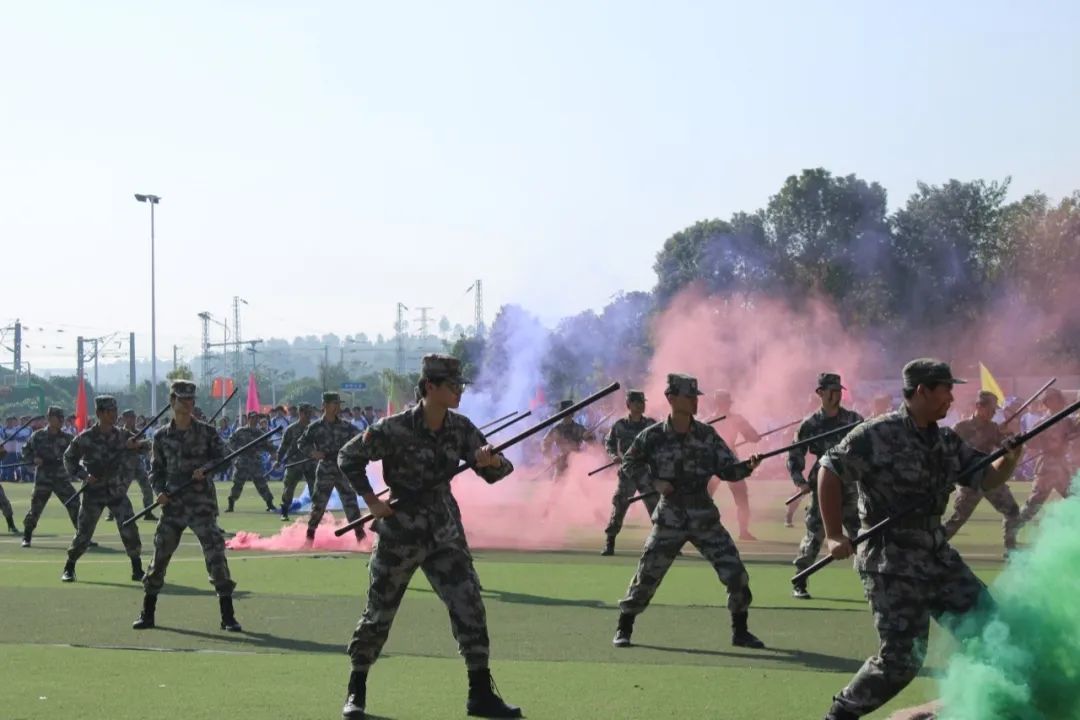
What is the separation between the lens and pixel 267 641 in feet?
38.3

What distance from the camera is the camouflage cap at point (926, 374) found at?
6.98m

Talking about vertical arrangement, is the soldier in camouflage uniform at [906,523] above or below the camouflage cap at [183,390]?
below

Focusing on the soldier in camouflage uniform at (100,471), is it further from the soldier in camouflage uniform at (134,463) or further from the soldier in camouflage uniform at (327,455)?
the soldier in camouflage uniform at (327,455)

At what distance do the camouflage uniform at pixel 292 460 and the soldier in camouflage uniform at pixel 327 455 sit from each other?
8.87 ft

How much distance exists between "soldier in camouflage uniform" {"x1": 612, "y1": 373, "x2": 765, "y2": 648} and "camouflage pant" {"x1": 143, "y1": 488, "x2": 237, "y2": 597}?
3.41 metres

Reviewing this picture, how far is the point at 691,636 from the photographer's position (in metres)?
11.5

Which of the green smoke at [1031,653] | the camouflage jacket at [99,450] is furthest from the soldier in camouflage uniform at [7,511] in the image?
the green smoke at [1031,653]

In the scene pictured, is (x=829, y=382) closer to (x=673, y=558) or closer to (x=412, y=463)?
(x=673, y=558)

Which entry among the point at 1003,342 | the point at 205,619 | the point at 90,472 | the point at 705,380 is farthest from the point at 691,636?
the point at 1003,342

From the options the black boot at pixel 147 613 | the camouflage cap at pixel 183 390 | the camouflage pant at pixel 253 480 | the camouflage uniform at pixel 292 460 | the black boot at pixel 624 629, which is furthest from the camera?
the camouflage pant at pixel 253 480

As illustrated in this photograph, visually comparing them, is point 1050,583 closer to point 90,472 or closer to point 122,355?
point 90,472

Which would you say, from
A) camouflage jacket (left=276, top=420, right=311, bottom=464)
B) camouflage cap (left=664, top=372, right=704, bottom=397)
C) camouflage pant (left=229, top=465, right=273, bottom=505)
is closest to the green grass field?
camouflage cap (left=664, top=372, right=704, bottom=397)

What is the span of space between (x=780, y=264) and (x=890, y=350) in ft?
21.1

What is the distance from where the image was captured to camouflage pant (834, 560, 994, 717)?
671cm
